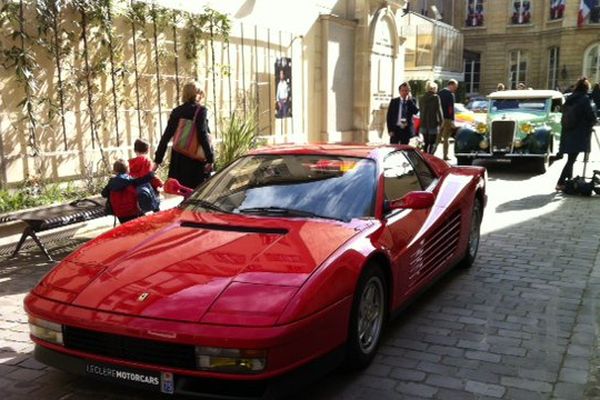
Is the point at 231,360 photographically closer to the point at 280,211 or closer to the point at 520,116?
the point at 280,211

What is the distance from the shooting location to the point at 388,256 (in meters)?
3.89

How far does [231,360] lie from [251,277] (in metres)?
0.49

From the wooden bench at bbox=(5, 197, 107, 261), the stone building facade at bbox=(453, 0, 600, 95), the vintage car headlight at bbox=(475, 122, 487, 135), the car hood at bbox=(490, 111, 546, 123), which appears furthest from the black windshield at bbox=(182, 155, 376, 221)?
the stone building facade at bbox=(453, 0, 600, 95)

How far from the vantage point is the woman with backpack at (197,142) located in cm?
648

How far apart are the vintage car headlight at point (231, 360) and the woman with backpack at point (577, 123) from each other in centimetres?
897

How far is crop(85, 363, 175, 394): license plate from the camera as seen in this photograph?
2.91 meters

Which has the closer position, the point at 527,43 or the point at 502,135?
the point at 502,135

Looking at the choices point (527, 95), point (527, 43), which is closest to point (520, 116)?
point (527, 95)

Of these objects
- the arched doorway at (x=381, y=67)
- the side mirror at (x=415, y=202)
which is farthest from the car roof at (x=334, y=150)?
the arched doorway at (x=381, y=67)

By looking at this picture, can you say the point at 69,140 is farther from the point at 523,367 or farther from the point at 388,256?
the point at 523,367

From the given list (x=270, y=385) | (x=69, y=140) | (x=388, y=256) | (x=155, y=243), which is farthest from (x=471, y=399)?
(x=69, y=140)

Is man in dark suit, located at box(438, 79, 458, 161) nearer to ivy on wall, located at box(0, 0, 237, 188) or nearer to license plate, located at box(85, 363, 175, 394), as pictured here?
ivy on wall, located at box(0, 0, 237, 188)

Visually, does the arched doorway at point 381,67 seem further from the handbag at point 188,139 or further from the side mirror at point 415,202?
the side mirror at point 415,202

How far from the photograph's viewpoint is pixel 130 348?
117 inches
